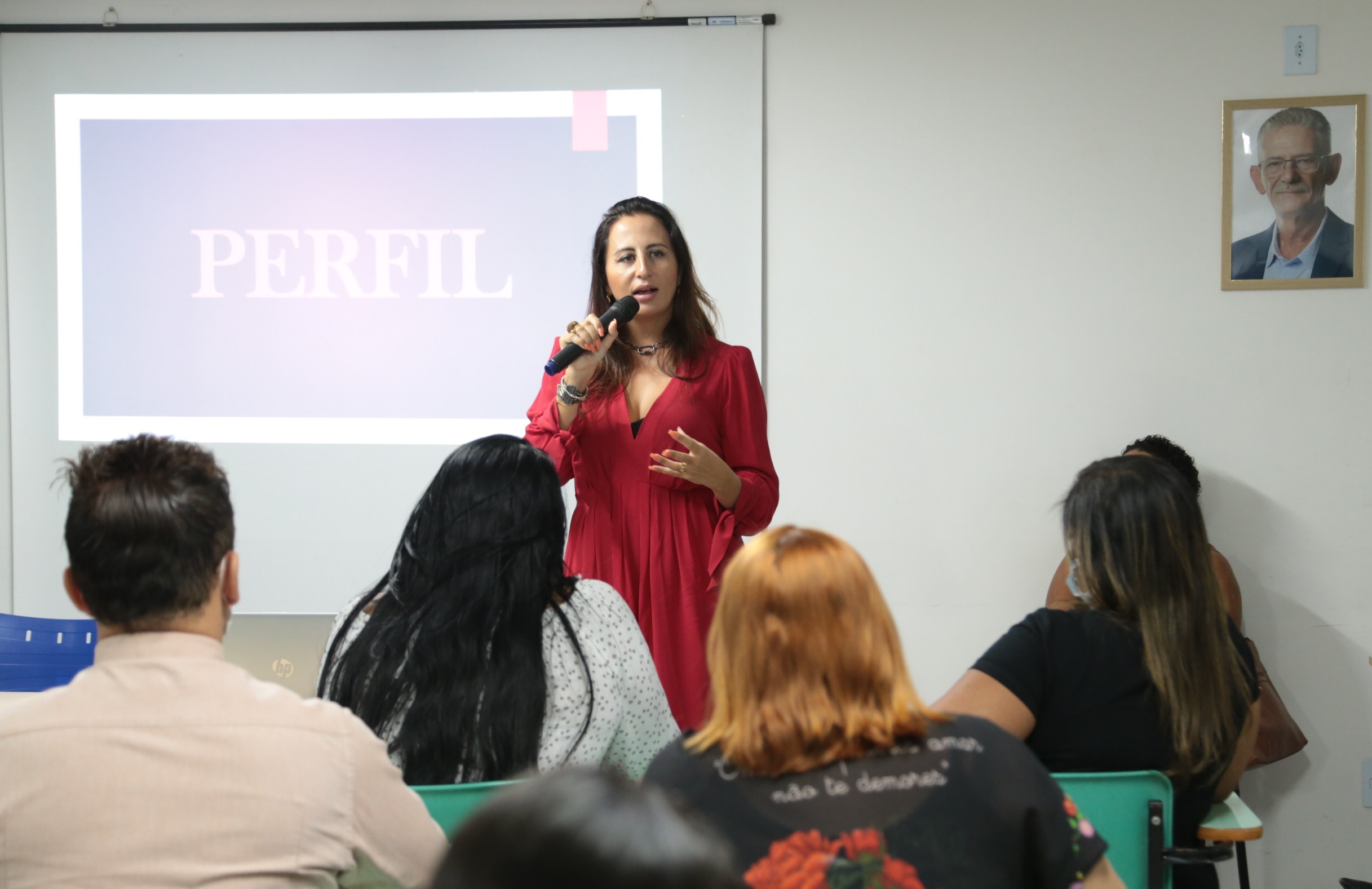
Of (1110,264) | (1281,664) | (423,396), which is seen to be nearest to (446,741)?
(423,396)

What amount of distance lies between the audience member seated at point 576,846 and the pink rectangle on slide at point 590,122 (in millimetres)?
2930

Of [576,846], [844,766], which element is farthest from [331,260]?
[576,846]

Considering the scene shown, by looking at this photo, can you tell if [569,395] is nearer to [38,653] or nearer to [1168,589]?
[1168,589]

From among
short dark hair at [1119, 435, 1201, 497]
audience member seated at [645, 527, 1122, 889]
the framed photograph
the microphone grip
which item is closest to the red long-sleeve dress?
the microphone grip

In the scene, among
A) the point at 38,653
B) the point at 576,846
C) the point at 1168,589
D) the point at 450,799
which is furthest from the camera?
the point at 38,653

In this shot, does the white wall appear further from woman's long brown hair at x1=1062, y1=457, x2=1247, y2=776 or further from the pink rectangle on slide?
woman's long brown hair at x1=1062, y1=457, x2=1247, y2=776

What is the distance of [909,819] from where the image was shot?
94cm

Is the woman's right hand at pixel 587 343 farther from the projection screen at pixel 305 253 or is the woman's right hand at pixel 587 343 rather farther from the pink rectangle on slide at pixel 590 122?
the pink rectangle on slide at pixel 590 122

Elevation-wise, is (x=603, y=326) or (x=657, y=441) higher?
(x=603, y=326)

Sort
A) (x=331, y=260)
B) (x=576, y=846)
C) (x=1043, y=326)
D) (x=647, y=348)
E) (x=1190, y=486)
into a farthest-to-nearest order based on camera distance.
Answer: (x=331, y=260) → (x=1043, y=326) → (x=1190, y=486) → (x=647, y=348) → (x=576, y=846)

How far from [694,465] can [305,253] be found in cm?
185

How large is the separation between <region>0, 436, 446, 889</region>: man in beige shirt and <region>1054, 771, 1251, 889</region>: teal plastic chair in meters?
0.84

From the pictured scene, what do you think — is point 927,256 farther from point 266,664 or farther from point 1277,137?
point 266,664

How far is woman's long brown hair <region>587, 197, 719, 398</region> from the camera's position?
7.51 ft
